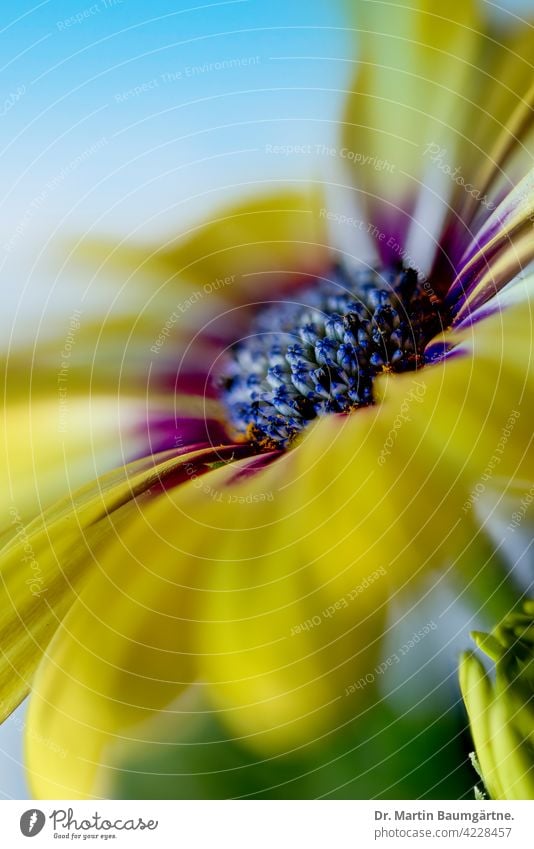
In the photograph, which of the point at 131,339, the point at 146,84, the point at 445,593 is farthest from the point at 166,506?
the point at 146,84

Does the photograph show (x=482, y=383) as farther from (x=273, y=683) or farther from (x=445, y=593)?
(x=273, y=683)

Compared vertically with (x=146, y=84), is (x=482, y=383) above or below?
below

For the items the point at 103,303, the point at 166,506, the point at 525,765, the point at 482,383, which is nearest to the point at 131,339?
the point at 103,303

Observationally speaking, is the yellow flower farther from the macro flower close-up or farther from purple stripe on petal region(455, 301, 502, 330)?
purple stripe on petal region(455, 301, 502, 330)

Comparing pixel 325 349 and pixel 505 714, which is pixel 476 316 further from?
pixel 505 714

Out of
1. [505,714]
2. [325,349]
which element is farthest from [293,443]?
[505,714]

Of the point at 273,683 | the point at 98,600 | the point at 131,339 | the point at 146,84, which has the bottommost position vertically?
the point at 273,683
